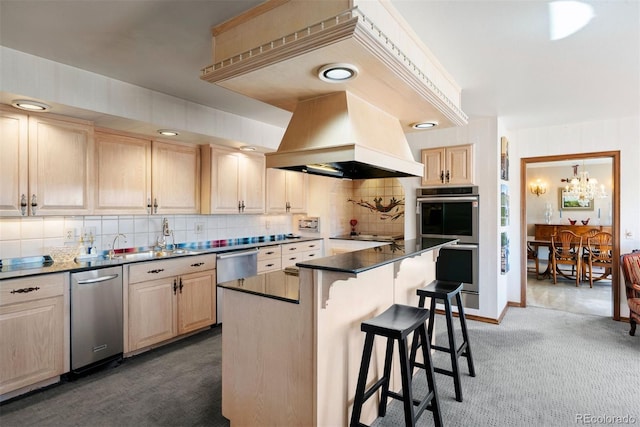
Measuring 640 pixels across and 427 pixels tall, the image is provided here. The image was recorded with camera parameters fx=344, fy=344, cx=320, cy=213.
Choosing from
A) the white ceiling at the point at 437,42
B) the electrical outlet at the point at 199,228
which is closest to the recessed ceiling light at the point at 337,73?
the white ceiling at the point at 437,42

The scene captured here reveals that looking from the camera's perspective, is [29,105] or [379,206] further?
[379,206]

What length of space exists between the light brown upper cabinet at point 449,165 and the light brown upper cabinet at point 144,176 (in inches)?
112

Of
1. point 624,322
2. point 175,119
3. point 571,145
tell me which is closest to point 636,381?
point 624,322

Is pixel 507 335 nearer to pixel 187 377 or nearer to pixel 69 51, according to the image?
pixel 187 377

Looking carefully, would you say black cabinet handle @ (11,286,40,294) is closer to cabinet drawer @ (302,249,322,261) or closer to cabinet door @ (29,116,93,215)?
cabinet door @ (29,116,93,215)

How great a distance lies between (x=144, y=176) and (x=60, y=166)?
2.52 feet

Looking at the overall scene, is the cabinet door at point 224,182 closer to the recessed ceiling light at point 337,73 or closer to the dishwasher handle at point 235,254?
the dishwasher handle at point 235,254

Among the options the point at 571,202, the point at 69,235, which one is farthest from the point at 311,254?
the point at 571,202

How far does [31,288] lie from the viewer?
2.46m

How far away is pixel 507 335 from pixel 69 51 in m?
4.67

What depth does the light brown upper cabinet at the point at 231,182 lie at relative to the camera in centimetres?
398

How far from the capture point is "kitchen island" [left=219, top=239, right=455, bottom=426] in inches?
71.1

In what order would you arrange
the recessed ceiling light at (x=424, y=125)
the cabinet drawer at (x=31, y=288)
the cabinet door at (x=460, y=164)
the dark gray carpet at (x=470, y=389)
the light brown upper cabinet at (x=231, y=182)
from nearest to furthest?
the dark gray carpet at (x=470, y=389) → the cabinet drawer at (x=31, y=288) → the recessed ceiling light at (x=424, y=125) → the light brown upper cabinet at (x=231, y=182) → the cabinet door at (x=460, y=164)

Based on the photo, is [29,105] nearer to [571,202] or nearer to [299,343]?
[299,343]
